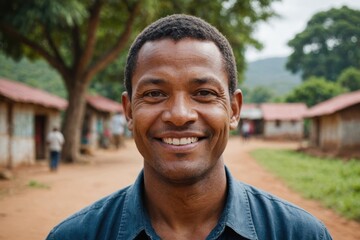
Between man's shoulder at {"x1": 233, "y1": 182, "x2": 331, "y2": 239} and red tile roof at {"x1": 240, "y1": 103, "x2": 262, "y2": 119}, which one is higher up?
red tile roof at {"x1": 240, "y1": 103, "x2": 262, "y2": 119}

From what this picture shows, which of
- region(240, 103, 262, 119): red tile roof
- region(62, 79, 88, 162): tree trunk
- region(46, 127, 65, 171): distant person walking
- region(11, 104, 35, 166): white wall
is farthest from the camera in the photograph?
region(240, 103, 262, 119): red tile roof

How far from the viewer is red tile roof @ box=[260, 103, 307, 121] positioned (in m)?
35.9

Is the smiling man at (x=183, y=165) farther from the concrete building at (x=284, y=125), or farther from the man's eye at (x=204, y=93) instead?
the concrete building at (x=284, y=125)

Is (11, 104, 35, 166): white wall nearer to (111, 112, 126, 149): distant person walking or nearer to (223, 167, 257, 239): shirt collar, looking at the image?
(111, 112, 126, 149): distant person walking

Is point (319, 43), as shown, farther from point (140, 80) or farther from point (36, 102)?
point (140, 80)

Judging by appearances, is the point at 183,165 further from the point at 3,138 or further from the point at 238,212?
the point at 3,138

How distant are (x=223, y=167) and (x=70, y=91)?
14.2 meters

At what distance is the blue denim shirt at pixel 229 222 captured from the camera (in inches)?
69.9

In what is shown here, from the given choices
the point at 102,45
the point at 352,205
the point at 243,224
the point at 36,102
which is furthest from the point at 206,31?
the point at 102,45

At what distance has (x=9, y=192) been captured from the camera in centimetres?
861

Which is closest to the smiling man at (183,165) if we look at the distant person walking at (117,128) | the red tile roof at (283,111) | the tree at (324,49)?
the distant person walking at (117,128)

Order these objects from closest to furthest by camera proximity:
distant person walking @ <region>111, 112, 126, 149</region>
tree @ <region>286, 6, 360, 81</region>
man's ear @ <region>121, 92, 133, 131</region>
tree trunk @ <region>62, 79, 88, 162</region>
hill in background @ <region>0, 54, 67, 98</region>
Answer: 1. man's ear @ <region>121, 92, 133, 131</region>
2. tree trunk @ <region>62, 79, 88, 162</region>
3. distant person walking @ <region>111, 112, 126, 149</region>
4. hill in background @ <region>0, 54, 67, 98</region>
5. tree @ <region>286, 6, 360, 81</region>

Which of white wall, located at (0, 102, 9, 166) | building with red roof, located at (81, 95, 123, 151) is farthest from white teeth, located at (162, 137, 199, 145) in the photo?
building with red roof, located at (81, 95, 123, 151)

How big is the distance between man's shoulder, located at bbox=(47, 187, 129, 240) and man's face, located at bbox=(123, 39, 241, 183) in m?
0.33
